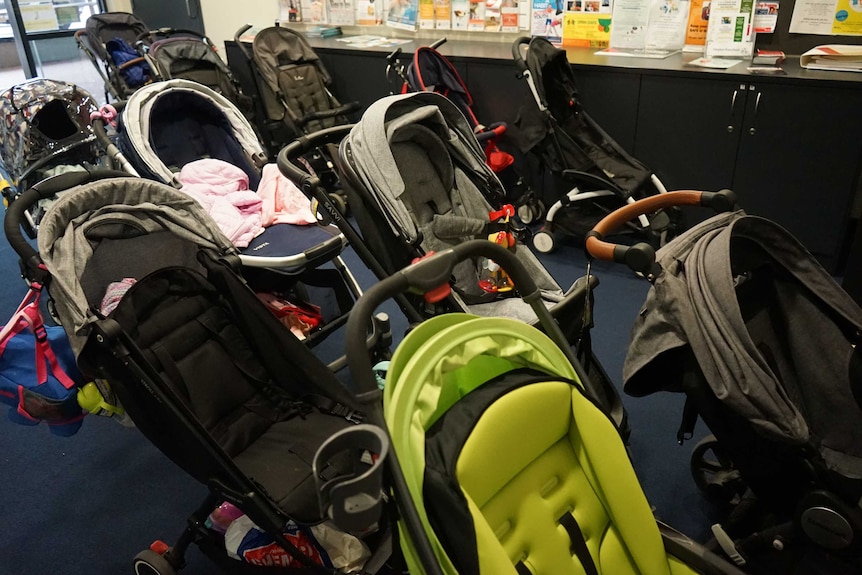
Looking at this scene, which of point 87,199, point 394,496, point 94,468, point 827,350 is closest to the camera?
point 394,496

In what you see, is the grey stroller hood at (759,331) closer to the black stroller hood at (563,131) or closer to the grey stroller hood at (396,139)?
the grey stroller hood at (396,139)

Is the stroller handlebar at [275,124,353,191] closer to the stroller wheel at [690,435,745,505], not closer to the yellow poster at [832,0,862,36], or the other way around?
the stroller wheel at [690,435,745,505]

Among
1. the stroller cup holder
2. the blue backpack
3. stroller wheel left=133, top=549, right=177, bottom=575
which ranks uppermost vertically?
the stroller cup holder

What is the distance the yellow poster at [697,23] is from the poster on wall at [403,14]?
184 cm

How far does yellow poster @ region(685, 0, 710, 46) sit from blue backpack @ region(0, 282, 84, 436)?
342 cm

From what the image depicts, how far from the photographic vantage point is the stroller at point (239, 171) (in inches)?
90.7

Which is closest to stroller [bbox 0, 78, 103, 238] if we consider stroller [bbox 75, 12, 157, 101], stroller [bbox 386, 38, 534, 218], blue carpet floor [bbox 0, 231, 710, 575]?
stroller [bbox 75, 12, 157, 101]

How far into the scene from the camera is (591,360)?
77.4 inches

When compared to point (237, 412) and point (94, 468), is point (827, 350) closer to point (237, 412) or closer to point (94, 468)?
point (237, 412)

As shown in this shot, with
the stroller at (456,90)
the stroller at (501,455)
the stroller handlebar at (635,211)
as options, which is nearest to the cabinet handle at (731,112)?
the stroller at (456,90)

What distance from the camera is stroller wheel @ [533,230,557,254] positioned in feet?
11.6

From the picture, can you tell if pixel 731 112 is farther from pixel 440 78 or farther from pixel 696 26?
pixel 440 78

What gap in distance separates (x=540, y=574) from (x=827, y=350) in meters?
0.90

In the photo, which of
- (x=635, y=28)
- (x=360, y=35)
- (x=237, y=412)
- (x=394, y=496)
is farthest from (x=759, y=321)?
(x=360, y=35)
